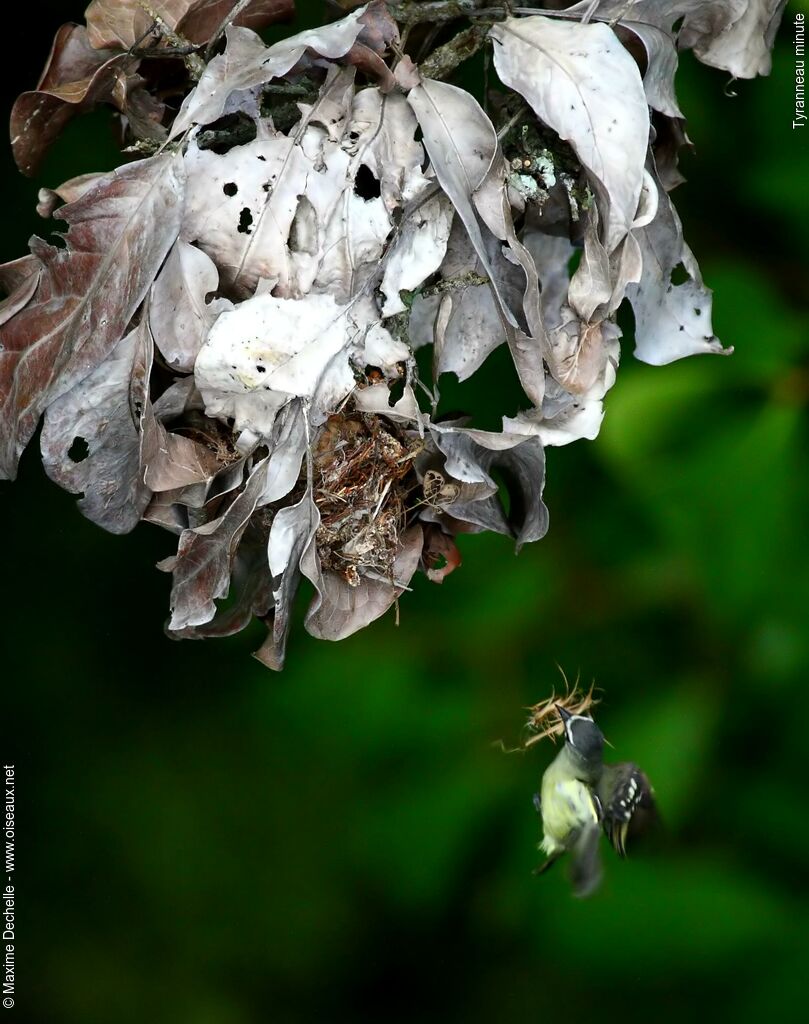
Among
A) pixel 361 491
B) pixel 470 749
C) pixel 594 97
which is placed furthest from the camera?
pixel 470 749

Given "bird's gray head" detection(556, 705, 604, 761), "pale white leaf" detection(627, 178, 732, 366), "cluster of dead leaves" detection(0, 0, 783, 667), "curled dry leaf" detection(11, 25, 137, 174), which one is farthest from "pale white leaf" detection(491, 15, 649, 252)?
"bird's gray head" detection(556, 705, 604, 761)

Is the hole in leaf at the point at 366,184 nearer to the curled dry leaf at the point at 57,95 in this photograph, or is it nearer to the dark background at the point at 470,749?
the curled dry leaf at the point at 57,95

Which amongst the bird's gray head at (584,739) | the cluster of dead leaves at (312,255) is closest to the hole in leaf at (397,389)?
→ the cluster of dead leaves at (312,255)

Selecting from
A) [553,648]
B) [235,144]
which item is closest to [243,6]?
[235,144]

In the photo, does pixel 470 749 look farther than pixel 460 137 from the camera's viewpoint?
Yes

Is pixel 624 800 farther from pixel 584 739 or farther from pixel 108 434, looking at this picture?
pixel 108 434

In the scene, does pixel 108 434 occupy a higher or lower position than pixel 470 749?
higher

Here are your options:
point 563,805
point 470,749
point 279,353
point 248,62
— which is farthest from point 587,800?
point 248,62
